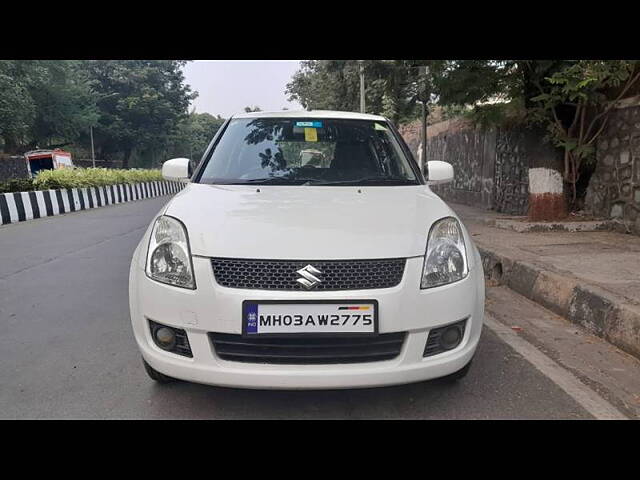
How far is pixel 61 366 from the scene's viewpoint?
2998 millimetres

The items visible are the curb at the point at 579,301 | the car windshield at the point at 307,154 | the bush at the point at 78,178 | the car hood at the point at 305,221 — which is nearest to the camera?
the car hood at the point at 305,221

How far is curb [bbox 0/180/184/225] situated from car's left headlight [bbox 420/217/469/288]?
11049mm

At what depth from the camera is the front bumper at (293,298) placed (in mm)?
2088

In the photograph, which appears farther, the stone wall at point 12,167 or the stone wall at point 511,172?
the stone wall at point 12,167

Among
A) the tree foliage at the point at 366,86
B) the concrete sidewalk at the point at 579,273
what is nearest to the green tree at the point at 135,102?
the tree foliage at the point at 366,86

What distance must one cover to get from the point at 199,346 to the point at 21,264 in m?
5.02

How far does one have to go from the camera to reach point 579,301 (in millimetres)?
3830

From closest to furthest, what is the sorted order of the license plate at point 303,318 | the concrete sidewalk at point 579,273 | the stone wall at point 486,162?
the license plate at point 303,318 → the concrete sidewalk at point 579,273 → the stone wall at point 486,162

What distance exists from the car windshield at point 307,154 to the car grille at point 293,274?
1.00 metres

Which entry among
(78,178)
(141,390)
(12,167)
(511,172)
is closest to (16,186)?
(78,178)

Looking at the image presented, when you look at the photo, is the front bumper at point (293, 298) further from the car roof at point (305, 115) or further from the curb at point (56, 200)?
the curb at point (56, 200)

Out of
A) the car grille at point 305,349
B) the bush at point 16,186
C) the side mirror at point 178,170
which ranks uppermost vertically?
the side mirror at point 178,170

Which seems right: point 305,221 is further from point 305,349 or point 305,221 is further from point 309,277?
point 305,349
